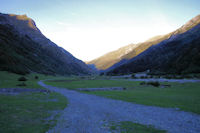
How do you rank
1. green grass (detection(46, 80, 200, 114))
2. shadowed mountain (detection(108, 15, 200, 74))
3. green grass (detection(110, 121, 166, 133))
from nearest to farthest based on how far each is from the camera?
green grass (detection(110, 121, 166, 133)) → green grass (detection(46, 80, 200, 114)) → shadowed mountain (detection(108, 15, 200, 74))

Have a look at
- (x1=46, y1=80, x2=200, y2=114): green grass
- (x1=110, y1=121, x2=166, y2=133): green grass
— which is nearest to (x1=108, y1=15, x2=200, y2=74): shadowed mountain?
(x1=46, y1=80, x2=200, y2=114): green grass

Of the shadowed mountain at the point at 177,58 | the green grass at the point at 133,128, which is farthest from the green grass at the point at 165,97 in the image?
the shadowed mountain at the point at 177,58

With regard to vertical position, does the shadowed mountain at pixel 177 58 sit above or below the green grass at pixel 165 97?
above

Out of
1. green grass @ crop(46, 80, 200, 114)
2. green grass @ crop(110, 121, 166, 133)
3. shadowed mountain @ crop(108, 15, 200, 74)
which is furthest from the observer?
shadowed mountain @ crop(108, 15, 200, 74)

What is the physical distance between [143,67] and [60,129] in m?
183

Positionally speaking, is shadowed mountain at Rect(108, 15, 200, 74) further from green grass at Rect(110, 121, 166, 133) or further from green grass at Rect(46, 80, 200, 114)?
green grass at Rect(110, 121, 166, 133)

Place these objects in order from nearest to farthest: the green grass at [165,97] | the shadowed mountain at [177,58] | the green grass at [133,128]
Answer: the green grass at [133,128], the green grass at [165,97], the shadowed mountain at [177,58]

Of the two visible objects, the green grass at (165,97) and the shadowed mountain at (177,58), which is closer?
the green grass at (165,97)

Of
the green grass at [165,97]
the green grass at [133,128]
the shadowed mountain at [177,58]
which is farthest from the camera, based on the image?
the shadowed mountain at [177,58]

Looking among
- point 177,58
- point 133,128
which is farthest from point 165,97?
point 177,58

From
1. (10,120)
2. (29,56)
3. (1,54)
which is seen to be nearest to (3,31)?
(29,56)

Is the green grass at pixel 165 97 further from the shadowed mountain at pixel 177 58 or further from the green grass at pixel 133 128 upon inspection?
the shadowed mountain at pixel 177 58

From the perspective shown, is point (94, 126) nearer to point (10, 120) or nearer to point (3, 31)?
point (10, 120)

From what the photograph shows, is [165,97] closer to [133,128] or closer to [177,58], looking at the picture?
[133,128]
